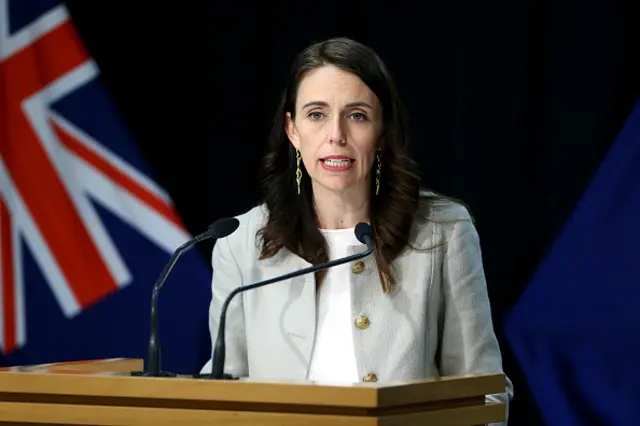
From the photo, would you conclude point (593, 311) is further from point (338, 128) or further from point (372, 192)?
point (338, 128)

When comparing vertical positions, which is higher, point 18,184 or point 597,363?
point 18,184

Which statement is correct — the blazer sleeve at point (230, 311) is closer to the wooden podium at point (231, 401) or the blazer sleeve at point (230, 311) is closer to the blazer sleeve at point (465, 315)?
the blazer sleeve at point (465, 315)

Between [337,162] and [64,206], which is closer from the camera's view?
[337,162]

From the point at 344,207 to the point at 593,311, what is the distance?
40.5 inches

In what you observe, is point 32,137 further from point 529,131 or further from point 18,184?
point 529,131

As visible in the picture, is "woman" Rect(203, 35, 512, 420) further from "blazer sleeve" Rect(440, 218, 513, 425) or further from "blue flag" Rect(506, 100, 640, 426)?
"blue flag" Rect(506, 100, 640, 426)

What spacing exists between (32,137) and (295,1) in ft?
3.79

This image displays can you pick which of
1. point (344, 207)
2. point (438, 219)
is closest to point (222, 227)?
point (344, 207)

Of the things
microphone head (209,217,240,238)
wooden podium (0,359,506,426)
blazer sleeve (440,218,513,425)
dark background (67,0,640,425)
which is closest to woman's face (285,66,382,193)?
blazer sleeve (440,218,513,425)

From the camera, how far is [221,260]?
→ 2773mm

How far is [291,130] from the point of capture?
2.77 m

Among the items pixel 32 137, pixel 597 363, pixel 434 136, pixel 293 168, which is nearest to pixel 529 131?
pixel 434 136

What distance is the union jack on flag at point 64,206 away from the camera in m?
4.19

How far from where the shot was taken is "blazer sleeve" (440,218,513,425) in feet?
8.34
